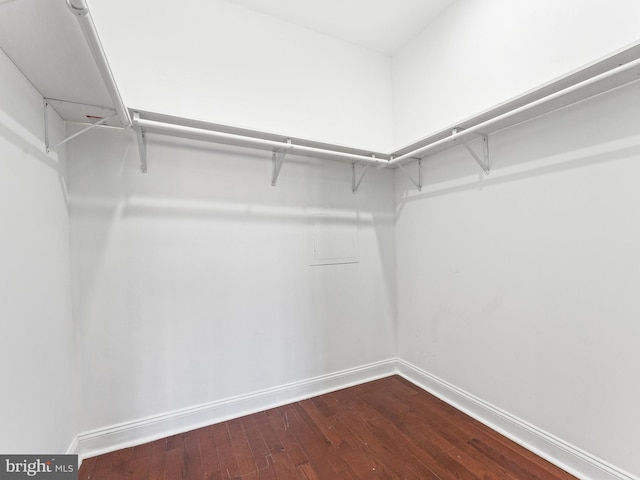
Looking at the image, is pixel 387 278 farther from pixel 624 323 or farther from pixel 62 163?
pixel 62 163

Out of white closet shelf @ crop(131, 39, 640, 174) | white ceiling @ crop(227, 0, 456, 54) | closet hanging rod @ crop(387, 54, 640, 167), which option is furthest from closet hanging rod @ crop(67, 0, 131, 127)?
closet hanging rod @ crop(387, 54, 640, 167)

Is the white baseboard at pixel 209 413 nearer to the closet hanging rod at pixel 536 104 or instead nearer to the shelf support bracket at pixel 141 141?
the shelf support bracket at pixel 141 141

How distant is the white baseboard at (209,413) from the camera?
1.63 meters

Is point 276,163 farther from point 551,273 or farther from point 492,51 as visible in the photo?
point 551,273

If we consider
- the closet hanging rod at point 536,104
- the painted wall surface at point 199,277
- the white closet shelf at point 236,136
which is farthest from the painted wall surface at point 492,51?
the painted wall surface at point 199,277

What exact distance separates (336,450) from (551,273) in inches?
62.0

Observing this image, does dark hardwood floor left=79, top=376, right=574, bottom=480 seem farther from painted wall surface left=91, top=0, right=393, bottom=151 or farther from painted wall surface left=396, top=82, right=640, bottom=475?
painted wall surface left=91, top=0, right=393, bottom=151

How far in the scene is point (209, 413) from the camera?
1879 mm

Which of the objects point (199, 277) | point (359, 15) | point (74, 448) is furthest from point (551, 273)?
point (74, 448)

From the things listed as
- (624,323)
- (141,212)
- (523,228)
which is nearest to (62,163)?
(141,212)

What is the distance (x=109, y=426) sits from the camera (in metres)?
1.64

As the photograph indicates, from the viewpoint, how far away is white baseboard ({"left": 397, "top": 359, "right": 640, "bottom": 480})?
53.1 inches

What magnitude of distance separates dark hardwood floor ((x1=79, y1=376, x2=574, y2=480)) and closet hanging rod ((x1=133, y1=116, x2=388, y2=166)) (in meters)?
1.85

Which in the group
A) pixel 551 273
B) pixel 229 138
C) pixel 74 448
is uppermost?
pixel 229 138
